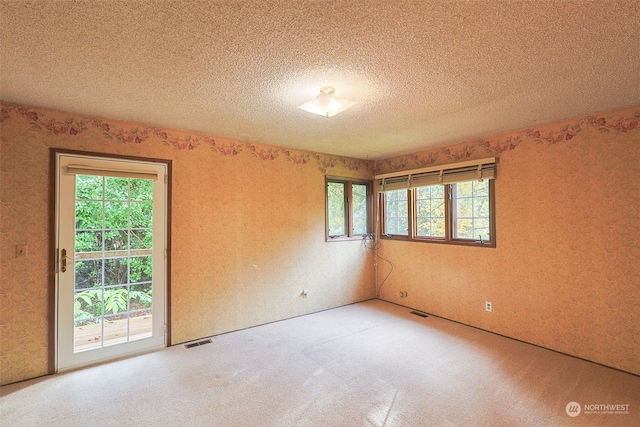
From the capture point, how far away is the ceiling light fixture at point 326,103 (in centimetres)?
228

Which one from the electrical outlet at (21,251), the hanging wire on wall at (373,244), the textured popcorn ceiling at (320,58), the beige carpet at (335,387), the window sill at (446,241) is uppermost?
the textured popcorn ceiling at (320,58)

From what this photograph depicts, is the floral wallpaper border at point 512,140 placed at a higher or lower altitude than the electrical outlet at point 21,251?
higher

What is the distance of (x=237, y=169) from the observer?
12.2 feet

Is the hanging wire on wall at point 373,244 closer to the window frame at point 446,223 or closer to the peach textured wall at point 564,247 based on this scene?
the window frame at point 446,223

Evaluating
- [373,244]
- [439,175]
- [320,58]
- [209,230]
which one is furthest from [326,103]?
[373,244]

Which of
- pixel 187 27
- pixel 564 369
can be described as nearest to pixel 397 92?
pixel 187 27

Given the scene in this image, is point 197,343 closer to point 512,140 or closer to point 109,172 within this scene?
point 109,172

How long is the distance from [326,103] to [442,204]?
262 centimetres

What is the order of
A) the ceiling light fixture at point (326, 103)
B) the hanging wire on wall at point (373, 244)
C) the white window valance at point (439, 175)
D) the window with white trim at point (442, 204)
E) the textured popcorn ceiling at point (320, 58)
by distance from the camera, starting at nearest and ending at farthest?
the textured popcorn ceiling at point (320, 58) < the ceiling light fixture at point (326, 103) < the white window valance at point (439, 175) < the window with white trim at point (442, 204) < the hanging wire on wall at point (373, 244)

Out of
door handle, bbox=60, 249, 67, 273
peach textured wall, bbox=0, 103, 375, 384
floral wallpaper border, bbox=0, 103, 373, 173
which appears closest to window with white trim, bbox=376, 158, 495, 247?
peach textured wall, bbox=0, 103, 375, 384

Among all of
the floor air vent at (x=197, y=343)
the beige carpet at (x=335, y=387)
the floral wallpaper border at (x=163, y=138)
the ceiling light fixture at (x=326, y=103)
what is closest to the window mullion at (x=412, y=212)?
the floral wallpaper border at (x=163, y=138)

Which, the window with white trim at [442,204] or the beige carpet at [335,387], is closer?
the beige carpet at [335,387]

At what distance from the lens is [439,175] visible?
4059 mm

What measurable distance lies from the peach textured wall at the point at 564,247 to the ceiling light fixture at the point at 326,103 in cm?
225
